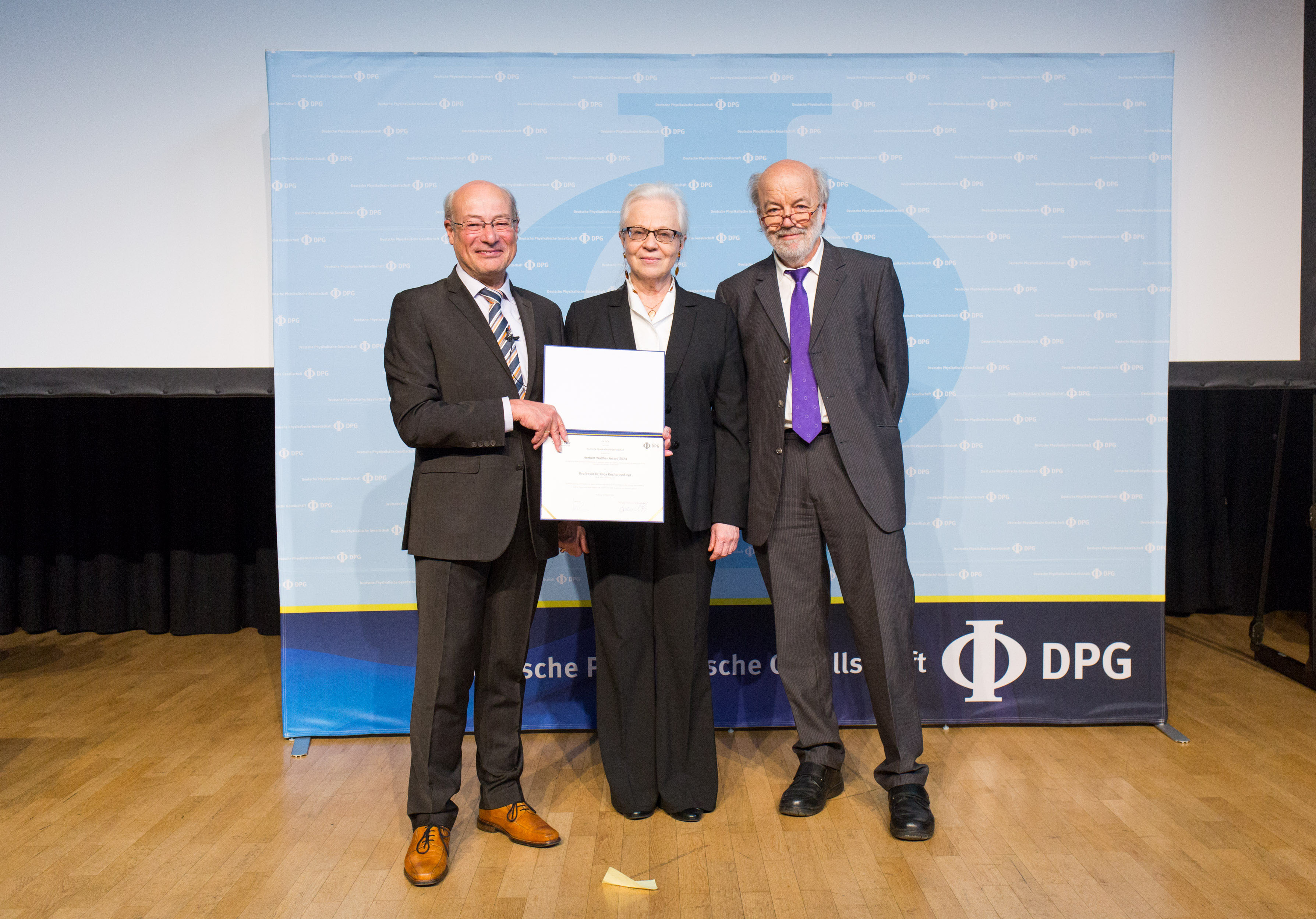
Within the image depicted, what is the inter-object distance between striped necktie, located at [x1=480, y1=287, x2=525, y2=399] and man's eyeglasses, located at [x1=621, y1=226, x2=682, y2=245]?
391mm

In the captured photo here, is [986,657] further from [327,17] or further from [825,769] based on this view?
[327,17]

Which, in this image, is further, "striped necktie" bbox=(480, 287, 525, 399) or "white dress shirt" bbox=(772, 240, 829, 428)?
"white dress shirt" bbox=(772, 240, 829, 428)

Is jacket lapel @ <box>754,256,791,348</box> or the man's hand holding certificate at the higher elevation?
jacket lapel @ <box>754,256,791,348</box>

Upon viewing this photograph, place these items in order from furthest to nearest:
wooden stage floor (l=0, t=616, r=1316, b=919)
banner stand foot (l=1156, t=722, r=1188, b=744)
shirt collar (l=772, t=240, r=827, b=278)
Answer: banner stand foot (l=1156, t=722, r=1188, b=744) < shirt collar (l=772, t=240, r=827, b=278) < wooden stage floor (l=0, t=616, r=1316, b=919)

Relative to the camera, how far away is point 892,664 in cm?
267

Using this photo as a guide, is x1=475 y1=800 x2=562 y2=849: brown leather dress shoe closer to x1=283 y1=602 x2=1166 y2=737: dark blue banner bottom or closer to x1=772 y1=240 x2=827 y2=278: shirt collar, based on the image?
x1=283 y1=602 x2=1166 y2=737: dark blue banner bottom

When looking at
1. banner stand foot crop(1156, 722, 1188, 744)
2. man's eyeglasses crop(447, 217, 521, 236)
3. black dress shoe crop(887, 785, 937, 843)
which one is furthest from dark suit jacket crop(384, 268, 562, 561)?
banner stand foot crop(1156, 722, 1188, 744)

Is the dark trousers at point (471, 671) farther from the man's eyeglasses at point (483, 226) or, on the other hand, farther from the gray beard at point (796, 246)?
the gray beard at point (796, 246)

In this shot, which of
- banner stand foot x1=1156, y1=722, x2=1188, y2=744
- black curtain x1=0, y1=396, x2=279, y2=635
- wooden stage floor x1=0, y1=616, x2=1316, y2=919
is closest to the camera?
wooden stage floor x1=0, y1=616, x2=1316, y2=919

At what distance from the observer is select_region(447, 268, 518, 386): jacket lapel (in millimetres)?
2408

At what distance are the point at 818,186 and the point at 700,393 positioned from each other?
0.69 meters

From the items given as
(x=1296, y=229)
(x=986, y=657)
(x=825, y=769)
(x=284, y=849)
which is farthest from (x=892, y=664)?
(x=1296, y=229)

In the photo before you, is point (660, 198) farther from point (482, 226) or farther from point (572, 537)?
point (572, 537)

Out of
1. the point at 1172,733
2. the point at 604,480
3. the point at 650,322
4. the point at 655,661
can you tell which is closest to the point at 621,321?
the point at 650,322
